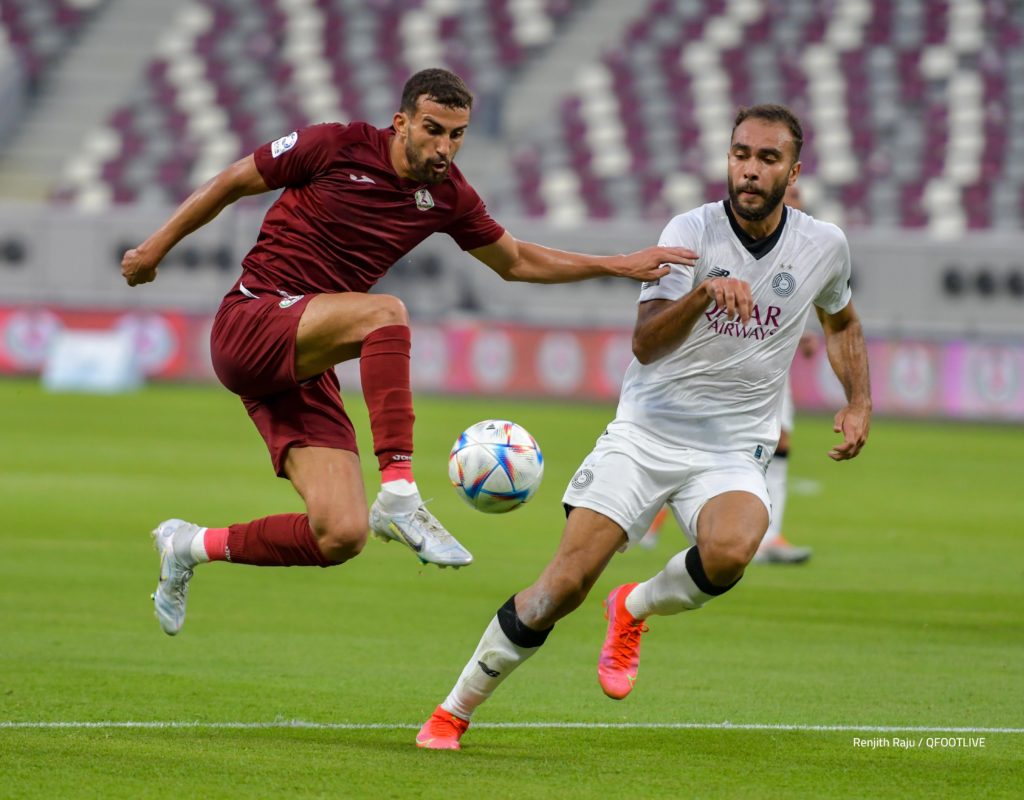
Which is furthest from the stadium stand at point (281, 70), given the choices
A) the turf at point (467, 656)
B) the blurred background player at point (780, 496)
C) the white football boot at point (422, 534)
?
the white football boot at point (422, 534)

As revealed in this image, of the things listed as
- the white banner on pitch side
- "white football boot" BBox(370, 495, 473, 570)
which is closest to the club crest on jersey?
"white football boot" BBox(370, 495, 473, 570)

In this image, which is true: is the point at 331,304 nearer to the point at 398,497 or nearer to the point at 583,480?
the point at 398,497

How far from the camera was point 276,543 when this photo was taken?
6945 millimetres

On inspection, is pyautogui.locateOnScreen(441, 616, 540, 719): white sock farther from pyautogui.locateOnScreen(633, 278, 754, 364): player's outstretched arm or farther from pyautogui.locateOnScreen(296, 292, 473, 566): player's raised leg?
pyautogui.locateOnScreen(633, 278, 754, 364): player's outstretched arm

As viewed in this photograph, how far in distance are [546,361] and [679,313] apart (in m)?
19.8

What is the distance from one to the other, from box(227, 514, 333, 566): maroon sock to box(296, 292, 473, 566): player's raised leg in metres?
0.37

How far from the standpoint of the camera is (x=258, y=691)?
741 centimetres

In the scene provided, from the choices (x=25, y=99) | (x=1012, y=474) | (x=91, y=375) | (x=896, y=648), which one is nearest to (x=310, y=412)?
(x=896, y=648)

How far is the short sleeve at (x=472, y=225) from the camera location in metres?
7.21

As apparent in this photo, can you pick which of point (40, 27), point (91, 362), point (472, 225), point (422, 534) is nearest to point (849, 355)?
point (472, 225)

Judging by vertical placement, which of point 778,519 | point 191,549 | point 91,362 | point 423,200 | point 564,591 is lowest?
point 778,519

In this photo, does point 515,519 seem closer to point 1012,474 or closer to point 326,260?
point 1012,474

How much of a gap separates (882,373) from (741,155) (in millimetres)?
18822

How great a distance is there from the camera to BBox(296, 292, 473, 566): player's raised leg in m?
6.44
